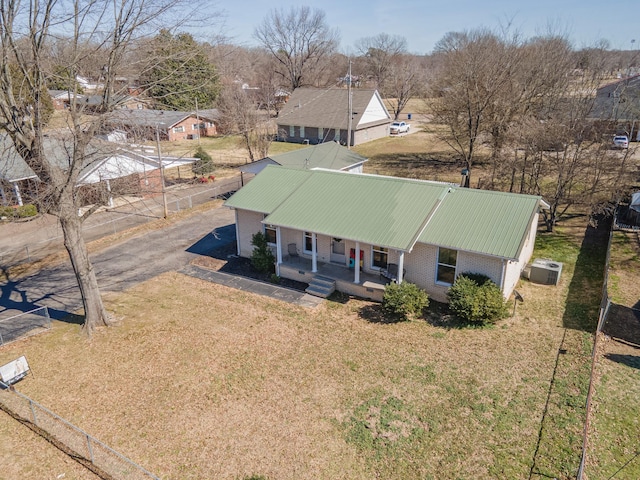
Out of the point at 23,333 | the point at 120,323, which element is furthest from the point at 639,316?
the point at 23,333

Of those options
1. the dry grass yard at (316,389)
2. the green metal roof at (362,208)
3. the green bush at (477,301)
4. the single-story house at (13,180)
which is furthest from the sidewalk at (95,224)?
the green bush at (477,301)

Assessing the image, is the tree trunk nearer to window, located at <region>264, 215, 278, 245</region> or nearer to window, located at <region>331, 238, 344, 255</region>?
window, located at <region>264, 215, 278, 245</region>

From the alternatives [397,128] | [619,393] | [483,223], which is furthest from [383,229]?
[397,128]

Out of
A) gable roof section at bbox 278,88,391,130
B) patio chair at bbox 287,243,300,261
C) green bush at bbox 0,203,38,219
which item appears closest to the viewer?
patio chair at bbox 287,243,300,261

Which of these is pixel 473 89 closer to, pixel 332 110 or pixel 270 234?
pixel 270 234

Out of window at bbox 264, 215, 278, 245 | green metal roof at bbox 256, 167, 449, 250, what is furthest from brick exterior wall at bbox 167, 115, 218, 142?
green metal roof at bbox 256, 167, 449, 250

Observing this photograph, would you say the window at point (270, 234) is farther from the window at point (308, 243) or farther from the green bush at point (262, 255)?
the window at point (308, 243)

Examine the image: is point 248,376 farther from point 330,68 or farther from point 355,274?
point 330,68
